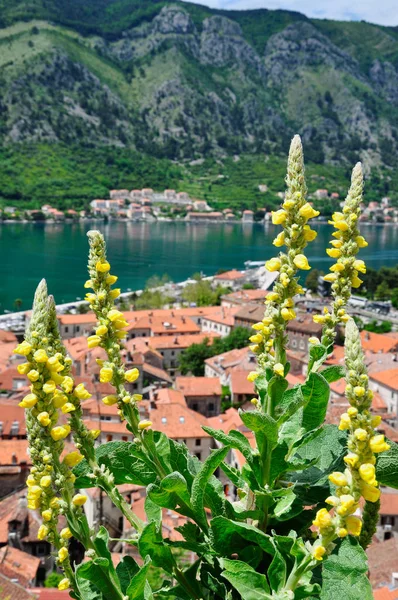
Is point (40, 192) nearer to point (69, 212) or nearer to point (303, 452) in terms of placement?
point (69, 212)

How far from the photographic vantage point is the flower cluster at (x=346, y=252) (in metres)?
2.02

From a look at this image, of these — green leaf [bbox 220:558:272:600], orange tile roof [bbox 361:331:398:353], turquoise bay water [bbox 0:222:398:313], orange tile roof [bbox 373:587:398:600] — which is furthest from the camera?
turquoise bay water [bbox 0:222:398:313]

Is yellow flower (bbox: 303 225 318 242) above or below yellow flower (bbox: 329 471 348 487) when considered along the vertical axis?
above

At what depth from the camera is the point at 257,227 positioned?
6752 inches

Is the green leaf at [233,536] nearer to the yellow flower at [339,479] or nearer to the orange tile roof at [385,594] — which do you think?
the yellow flower at [339,479]

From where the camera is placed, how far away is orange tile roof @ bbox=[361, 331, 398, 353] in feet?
145

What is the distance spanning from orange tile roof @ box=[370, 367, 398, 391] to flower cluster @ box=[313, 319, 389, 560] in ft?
113

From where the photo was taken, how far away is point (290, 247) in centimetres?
183

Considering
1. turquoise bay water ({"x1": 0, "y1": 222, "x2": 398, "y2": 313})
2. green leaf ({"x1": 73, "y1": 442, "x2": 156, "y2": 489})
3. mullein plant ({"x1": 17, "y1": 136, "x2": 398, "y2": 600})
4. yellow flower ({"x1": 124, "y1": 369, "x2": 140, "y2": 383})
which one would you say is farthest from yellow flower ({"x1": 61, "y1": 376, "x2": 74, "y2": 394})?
turquoise bay water ({"x1": 0, "y1": 222, "x2": 398, "y2": 313})

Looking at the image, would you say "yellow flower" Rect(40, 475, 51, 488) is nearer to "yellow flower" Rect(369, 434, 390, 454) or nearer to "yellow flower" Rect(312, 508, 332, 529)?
"yellow flower" Rect(312, 508, 332, 529)

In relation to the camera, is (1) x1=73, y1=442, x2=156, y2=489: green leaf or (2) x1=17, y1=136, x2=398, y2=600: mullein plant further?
(1) x1=73, y1=442, x2=156, y2=489: green leaf

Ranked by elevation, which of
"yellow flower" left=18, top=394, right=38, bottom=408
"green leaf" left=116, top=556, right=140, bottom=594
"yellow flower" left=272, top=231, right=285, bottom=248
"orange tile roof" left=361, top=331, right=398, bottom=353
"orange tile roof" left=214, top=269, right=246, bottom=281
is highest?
"yellow flower" left=272, top=231, right=285, bottom=248

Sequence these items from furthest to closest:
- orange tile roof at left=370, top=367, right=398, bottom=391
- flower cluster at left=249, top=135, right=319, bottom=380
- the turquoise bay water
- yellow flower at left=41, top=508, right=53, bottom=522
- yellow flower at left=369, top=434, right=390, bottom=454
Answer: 1. the turquoise bay water
2. orange tile roof at left=370, top=367, right=398, bottom=391
3. flower cluster at left=249, top=135, right=319, bottom=380
4. yellow flower at left=41, top=508, right=53, bottom=522
5. yellow flower at left=369, top=434, right=390, bottom=454

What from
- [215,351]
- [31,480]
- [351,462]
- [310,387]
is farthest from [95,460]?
[215,351]
